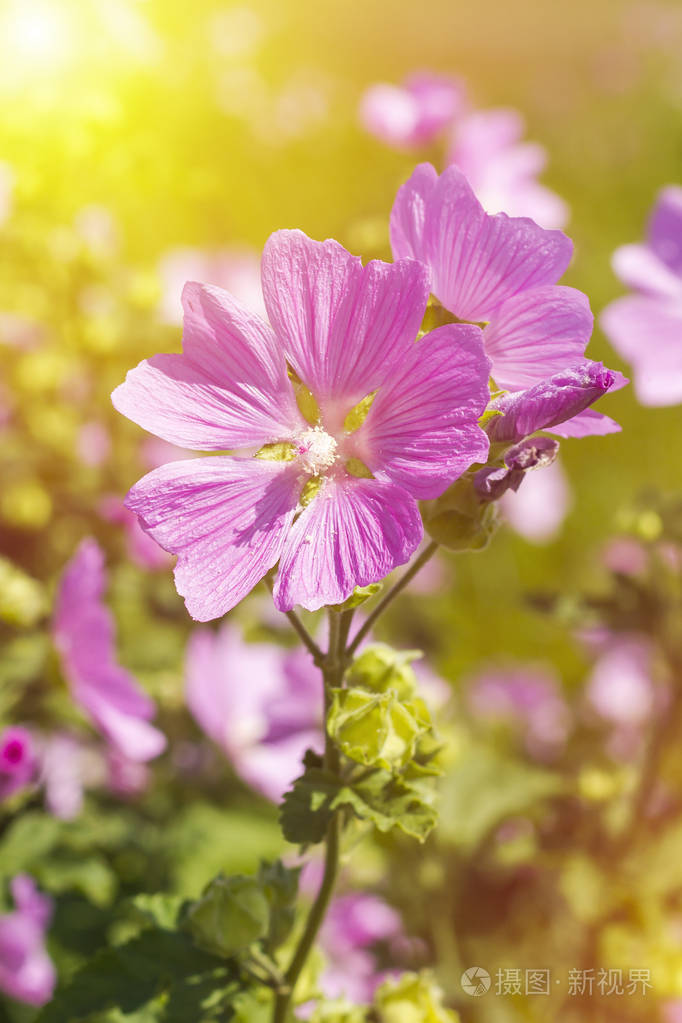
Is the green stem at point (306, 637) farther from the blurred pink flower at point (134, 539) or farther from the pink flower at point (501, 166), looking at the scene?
the pink flower at point (501, 166)

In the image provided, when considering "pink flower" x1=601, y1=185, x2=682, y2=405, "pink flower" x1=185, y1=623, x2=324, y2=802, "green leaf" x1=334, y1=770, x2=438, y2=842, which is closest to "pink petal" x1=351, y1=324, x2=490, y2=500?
"green leaf" x1=334, y1=770, x2=438, y2=842

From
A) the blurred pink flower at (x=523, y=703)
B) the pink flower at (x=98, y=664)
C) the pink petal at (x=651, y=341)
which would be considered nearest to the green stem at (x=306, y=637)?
the pink flower at (x=98, y=664)

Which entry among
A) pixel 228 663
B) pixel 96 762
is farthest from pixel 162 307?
pixel 96 762

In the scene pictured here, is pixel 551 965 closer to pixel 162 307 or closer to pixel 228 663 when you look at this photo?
pixel 228 663

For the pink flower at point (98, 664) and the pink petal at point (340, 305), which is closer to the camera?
the pink petal at point (340, 305)

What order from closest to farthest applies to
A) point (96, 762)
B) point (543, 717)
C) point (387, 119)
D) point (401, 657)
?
point (401, 657), point (387, 119), point (96, 762), point (543, 717)

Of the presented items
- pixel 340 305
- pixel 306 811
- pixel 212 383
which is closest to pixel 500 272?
pixel 340 305

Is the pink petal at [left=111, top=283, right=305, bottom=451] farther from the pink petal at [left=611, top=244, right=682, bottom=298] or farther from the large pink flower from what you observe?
the pink petal at [left=611, top=244, right=682, bottom=298]
